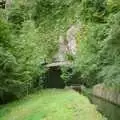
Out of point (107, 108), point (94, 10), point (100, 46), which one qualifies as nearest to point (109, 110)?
point (107, 108)

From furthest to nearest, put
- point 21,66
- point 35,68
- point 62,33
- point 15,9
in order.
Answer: point 15,9
point 62,33
point 35,68
point 21,66

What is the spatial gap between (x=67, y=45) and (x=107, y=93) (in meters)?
8.99

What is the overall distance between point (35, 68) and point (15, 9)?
12030 millimetres

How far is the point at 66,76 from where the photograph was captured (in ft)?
98.4

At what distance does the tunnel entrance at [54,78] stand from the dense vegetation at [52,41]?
1121mm

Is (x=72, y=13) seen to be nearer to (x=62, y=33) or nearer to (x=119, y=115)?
(x=62, y=33)

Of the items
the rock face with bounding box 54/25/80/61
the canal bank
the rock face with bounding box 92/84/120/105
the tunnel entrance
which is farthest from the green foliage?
the canal bank

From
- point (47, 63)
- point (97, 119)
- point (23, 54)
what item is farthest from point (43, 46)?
point (97, 119)

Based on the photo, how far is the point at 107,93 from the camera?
80.4ft

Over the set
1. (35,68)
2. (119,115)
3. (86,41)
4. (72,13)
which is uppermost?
(72,13)

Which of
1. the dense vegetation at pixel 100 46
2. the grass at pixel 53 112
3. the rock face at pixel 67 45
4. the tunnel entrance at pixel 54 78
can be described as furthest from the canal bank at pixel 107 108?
the rock face at pixel 67 45

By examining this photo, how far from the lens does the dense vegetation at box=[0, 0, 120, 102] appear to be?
1970 centimetres

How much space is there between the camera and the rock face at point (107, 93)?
875 inches

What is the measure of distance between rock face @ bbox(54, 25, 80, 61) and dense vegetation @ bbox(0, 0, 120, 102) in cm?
53
